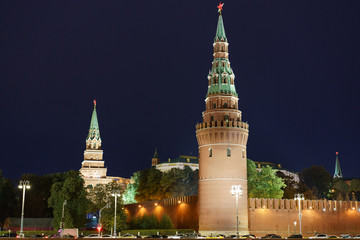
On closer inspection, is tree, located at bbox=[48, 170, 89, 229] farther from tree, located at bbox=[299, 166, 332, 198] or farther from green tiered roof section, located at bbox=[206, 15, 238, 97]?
tree, located at bbox=[299, 166, 332, 198]

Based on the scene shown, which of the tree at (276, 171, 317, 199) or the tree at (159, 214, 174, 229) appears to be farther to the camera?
the tree at (276, 171, 317, 199)

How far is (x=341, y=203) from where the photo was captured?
7244cm

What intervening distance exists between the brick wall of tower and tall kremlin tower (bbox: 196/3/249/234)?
180 cm

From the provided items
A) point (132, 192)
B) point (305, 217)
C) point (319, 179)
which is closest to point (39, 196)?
point (132, 192)

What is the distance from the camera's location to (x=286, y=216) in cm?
6712

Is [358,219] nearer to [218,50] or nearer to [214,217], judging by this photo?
[214,217]

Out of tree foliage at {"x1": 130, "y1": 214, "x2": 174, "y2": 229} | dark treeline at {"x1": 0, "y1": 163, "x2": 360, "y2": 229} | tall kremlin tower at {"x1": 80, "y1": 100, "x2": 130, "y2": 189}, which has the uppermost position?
tall kremlin tower at {"x1": 80, "y1": 100, "x2": 130, "y2": 189}

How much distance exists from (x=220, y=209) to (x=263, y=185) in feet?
60.4

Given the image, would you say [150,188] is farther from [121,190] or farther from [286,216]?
[286,216]

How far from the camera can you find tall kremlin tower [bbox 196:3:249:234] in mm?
62594

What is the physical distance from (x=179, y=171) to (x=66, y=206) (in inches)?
1500

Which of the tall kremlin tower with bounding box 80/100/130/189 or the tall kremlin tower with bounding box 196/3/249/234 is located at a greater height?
the tall kremlin tower with bounding box 80/100/130/189

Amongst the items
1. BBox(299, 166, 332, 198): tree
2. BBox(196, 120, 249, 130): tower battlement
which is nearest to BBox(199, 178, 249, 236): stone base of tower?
BBox(196, 120, 249, 130): tower battlement

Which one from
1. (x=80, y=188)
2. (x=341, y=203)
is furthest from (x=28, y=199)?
(x=341, y=203)
